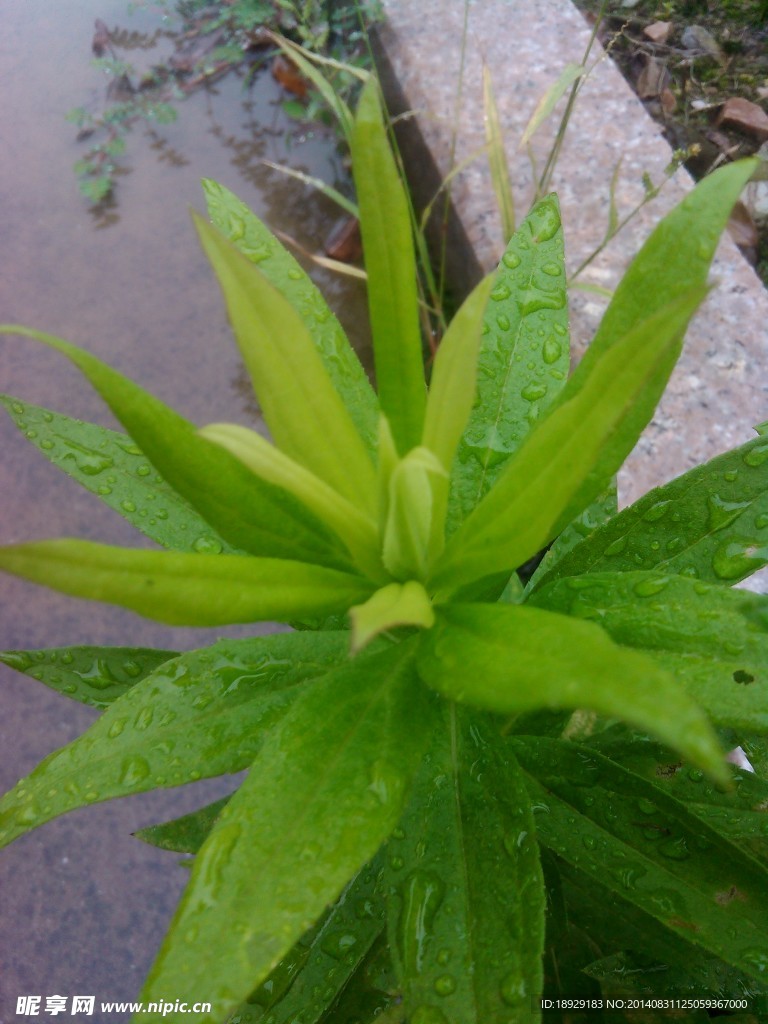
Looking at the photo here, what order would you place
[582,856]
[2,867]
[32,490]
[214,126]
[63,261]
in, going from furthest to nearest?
[214,126] < [63,261] < [32,490] < [2,867] < [582,856]

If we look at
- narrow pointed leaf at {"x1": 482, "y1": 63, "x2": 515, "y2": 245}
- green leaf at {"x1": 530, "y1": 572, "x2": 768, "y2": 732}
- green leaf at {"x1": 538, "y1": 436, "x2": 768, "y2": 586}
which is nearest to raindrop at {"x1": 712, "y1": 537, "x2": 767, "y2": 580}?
green leaf at {"x1": 538, "y1": 436, "x2": 768, "y2": 586}

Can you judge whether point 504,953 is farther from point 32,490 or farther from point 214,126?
point 214,126

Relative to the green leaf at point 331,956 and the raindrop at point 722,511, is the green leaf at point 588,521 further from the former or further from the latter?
the green leaf at point 331,956

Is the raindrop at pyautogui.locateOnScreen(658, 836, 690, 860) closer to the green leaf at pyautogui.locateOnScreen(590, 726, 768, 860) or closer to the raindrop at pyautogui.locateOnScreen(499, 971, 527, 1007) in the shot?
the green leaf at pyautogui.locateOnScreen(590, 726, 768, 860)

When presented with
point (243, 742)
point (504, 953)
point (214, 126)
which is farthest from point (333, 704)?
point (214, 126)

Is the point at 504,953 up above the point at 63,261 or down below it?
below

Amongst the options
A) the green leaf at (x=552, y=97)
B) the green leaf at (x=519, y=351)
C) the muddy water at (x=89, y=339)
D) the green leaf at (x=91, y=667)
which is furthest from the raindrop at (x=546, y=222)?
the muddy water at (x=89, y=339)
